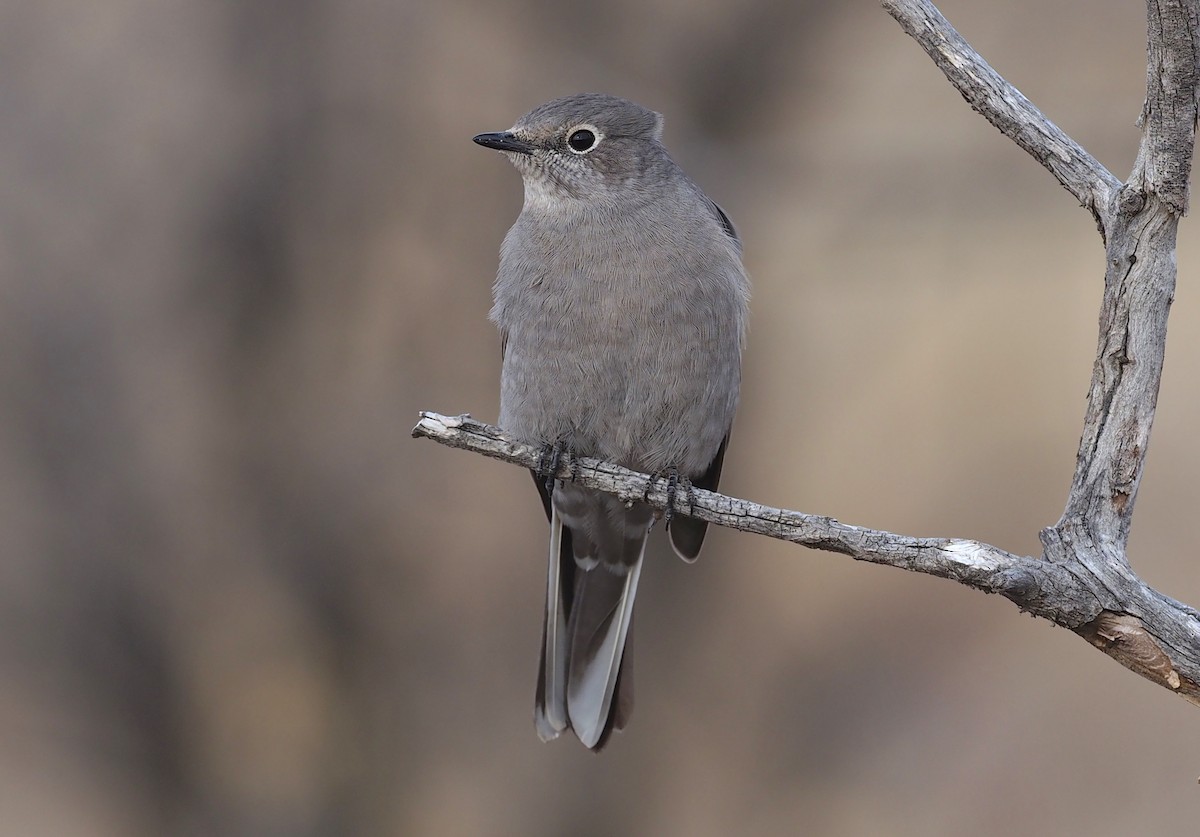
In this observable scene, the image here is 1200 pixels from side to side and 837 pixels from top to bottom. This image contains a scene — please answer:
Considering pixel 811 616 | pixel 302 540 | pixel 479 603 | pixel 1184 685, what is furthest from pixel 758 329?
pixel 1184 685

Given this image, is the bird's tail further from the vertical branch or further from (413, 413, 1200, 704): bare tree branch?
the vertical branch

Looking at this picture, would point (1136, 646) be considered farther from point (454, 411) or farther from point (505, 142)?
point (454, 411)

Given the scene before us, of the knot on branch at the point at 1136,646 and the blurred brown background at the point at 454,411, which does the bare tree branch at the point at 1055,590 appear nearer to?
the knot on branch at the point at 1136,646

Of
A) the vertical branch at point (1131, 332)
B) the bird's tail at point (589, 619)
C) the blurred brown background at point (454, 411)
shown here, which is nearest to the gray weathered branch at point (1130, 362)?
the vertical branch at point (1131, 332)

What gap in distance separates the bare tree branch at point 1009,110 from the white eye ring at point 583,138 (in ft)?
4.93

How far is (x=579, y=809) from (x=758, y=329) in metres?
2.83

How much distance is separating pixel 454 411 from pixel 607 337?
2.44 meters

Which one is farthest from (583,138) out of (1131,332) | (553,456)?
(1131,332)

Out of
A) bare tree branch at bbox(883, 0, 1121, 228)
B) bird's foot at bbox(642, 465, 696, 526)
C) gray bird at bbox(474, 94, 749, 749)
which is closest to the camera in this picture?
bare tree branch at bbox(883, 0, 1121, 228)

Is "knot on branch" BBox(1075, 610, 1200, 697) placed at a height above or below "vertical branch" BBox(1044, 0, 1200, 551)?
below

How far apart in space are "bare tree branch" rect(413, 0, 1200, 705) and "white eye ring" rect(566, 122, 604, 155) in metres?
1.65

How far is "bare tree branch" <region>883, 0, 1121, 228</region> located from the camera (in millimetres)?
2514

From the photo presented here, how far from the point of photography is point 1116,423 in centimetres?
243

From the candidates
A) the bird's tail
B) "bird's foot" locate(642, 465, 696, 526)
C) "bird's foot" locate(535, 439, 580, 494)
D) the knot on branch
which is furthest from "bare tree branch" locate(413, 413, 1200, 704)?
the bird's tail
